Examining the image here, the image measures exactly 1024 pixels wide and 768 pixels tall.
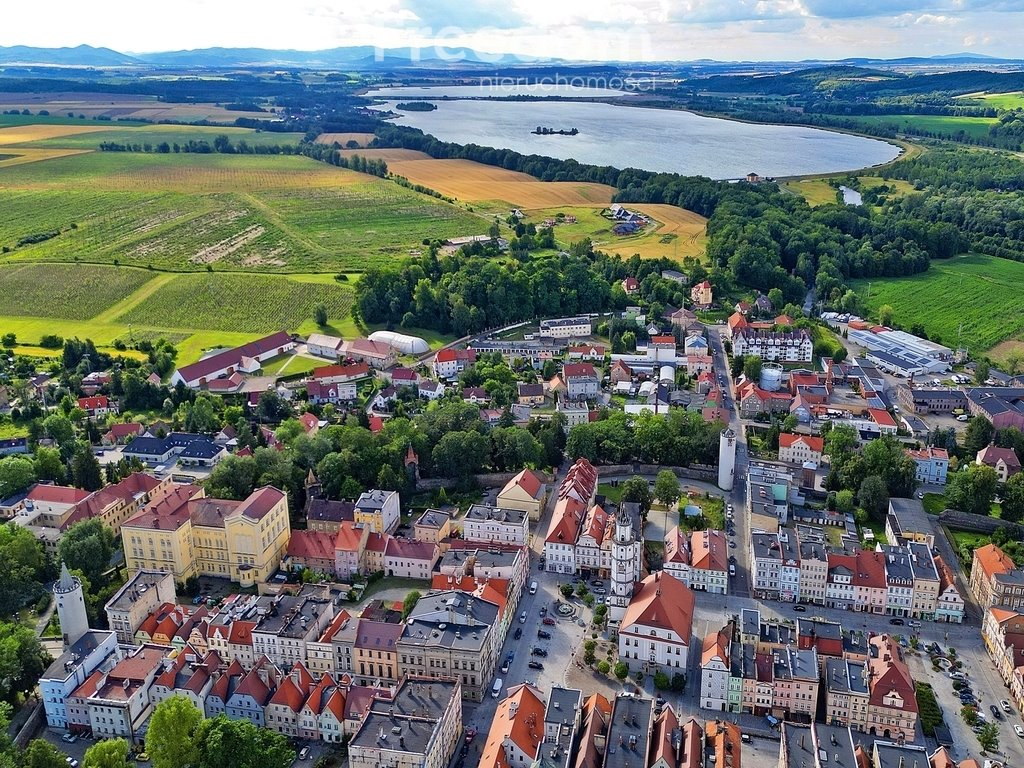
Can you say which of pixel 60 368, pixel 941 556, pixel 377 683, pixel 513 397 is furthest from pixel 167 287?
pixel 941 556

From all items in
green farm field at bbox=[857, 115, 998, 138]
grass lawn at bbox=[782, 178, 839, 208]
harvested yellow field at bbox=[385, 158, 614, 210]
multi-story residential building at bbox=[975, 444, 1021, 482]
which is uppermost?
green farm field at bbox=[857, 115, 998, 138]

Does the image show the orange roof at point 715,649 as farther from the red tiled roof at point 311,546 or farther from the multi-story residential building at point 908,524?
the red tiled roof at point 311,546

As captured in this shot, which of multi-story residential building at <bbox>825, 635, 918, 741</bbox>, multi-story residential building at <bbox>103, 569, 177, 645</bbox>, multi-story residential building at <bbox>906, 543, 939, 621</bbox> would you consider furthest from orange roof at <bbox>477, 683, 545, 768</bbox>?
multi-story residential building at <bbox>906, 543, 939, 621</bbox>

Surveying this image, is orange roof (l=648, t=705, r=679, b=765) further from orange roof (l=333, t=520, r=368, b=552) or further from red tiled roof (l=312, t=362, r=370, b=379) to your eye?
red tiled roof (l=312, t=362, r=370, b=379)

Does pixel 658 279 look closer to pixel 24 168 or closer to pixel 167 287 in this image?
pixel 167 287

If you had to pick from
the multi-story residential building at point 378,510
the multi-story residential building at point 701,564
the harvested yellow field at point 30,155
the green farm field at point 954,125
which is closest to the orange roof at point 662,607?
the multi-story residential building at point 701,564
